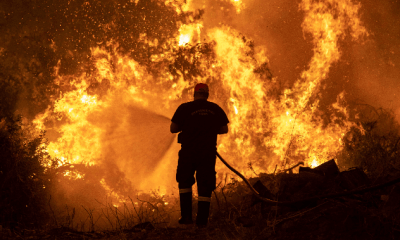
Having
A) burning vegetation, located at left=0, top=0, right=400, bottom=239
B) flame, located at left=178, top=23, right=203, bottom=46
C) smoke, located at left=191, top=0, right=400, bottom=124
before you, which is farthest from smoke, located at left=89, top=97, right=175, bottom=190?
smoke, located at left=191, top=0, right=400, bottom=124

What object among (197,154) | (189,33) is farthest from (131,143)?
(197,154)

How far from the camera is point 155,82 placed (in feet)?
41.4

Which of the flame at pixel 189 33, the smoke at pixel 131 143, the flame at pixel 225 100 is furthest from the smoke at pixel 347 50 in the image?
the smoke at pixel 131 143

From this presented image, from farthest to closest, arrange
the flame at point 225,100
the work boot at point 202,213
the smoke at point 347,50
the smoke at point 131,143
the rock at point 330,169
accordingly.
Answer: the smoke at point 347,50 → the smoke at point 131,143 → the flame at point 225,100 → the rock at point 330,169 → the work boot at point 202,213

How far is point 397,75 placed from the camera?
12.9 meters

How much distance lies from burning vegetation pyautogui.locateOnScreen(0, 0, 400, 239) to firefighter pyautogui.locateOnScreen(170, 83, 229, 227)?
7.37m

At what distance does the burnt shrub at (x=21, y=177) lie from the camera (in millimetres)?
7879

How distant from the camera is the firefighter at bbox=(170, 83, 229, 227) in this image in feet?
15.4

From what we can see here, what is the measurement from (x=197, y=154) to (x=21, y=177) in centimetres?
599

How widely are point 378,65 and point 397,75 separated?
0.79m

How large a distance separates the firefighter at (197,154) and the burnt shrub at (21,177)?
4.76m

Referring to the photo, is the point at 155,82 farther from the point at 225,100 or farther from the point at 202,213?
the point at 202,213

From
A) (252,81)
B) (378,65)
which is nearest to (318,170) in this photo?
(252,81)

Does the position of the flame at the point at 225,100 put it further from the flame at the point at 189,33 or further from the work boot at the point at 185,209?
the work boot at the point at 185,209
